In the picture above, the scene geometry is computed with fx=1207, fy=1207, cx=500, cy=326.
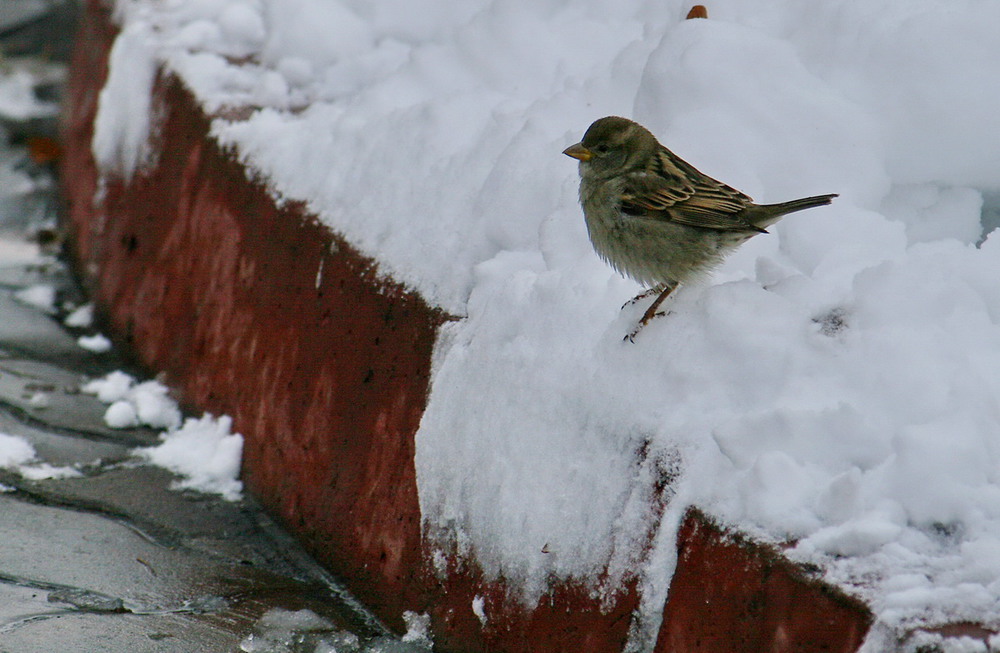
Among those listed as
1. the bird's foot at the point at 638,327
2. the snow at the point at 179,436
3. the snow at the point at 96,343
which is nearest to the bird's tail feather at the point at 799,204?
the bird's foot at the point at 638,327

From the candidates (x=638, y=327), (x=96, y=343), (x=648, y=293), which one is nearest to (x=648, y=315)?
(x=638, y=327)

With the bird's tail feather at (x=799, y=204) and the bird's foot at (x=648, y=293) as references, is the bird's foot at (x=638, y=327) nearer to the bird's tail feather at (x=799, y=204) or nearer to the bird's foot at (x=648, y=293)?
the bird's foot at (x=648, y=293)

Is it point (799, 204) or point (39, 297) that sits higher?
point (799, 204)

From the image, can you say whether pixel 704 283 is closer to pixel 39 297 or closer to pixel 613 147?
pixel 613 147

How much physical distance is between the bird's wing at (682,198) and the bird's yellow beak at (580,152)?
0.57ft

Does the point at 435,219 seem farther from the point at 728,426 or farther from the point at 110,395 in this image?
the point at 110,395

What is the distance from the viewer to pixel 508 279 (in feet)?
10.3

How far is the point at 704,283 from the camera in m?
3.01

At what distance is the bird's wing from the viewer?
2961 mm

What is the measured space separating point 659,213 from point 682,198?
0.23 feet

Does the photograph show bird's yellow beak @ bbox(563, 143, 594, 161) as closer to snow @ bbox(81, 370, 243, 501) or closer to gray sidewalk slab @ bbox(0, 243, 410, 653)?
gray sidewalk slab @ bbox(0, 243, 410, 653)

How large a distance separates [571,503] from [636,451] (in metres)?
0.22

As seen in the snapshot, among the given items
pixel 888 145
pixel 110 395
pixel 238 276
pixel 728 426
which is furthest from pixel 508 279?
pixel 110 395

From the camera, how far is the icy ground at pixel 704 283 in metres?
2.25
